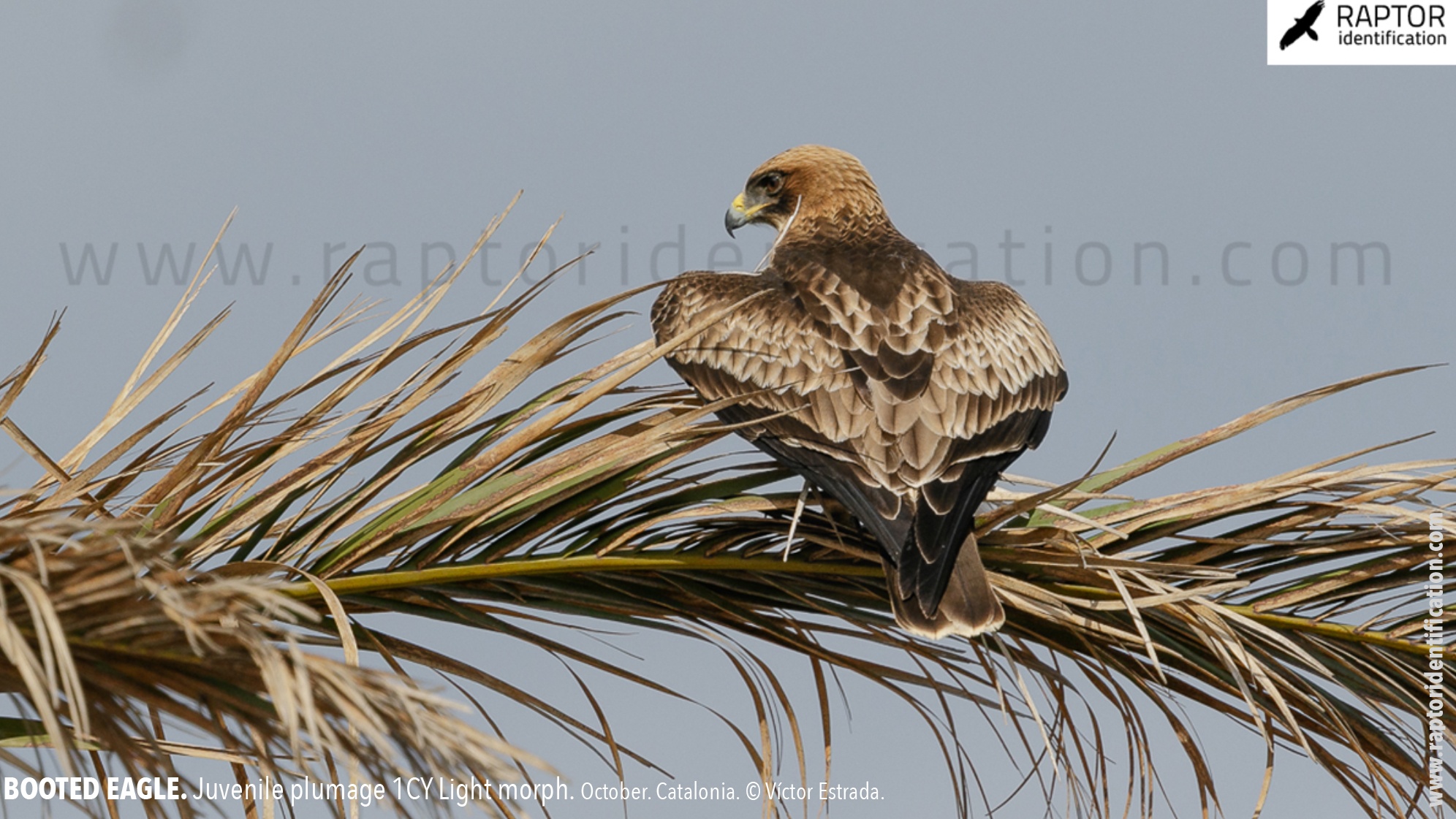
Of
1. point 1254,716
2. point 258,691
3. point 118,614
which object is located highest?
point 118,614

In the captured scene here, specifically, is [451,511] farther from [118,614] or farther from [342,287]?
[118,614]

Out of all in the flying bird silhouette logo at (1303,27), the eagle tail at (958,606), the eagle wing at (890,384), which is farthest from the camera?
the flying bird silhouette logo at (1303,27)

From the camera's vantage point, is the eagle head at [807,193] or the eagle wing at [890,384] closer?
the eagle wing at [890,384]

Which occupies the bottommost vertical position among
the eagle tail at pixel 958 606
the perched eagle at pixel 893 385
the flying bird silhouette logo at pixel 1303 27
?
the eagle tail at pixel 958 606

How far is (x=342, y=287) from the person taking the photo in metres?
3.22

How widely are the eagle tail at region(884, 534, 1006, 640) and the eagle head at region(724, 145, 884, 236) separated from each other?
2.86m

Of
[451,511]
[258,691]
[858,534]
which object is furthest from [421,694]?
[858,534]

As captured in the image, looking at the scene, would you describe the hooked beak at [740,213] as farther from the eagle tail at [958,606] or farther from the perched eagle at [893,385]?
the eagle tail at [958,606]

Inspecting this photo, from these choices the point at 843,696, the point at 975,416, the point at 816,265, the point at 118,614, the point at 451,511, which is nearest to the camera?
the point at 118,614

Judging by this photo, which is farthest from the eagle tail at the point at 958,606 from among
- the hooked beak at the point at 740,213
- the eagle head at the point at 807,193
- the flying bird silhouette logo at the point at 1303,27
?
the flying bird silhouette logo at the point at 1303,27

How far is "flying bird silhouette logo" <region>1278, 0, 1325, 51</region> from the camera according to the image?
8945mm

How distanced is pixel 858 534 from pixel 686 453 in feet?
2.00

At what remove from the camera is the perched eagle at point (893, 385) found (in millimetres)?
3324

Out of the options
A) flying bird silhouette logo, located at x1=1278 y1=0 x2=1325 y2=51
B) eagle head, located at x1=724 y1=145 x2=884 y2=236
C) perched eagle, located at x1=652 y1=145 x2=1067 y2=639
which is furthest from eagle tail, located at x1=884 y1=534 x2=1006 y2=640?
flying bird silhouette logo, located at x1=1278 y1=0 x2=1325 y2=51
